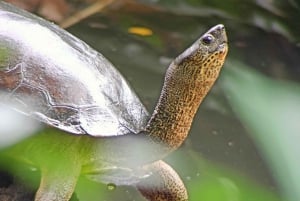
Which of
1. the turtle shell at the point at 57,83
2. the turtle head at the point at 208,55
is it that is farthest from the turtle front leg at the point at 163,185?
the turtle head at the point at 208,55

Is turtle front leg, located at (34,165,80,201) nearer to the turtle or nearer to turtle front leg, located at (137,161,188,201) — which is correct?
the turtle

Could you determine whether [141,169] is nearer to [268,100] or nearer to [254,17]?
[268,100]

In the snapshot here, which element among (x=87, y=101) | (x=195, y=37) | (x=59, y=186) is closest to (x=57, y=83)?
(x=87, y=101)

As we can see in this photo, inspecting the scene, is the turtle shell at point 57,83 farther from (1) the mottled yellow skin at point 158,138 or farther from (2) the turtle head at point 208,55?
(2) the turtle head at point 208,55

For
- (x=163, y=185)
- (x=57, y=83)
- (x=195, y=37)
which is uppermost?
(x=57, y=83)

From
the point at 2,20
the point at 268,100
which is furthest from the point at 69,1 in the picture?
the point at 268,100

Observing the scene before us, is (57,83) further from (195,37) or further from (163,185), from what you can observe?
(195,37)
